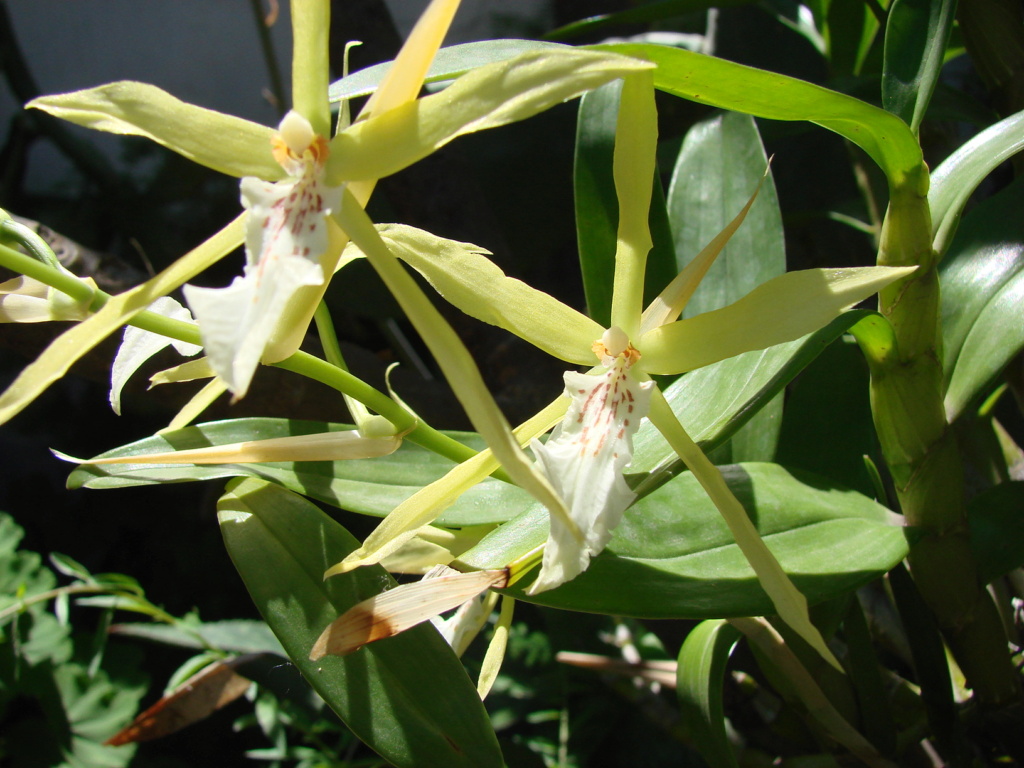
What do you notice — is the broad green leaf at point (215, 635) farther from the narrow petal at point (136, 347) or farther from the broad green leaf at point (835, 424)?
the broad green leaf at point (835, 424)

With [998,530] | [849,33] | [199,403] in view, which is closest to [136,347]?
[199,403]

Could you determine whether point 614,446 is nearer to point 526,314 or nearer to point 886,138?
point 526,314

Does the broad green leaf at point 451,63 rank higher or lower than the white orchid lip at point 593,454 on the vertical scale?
higher

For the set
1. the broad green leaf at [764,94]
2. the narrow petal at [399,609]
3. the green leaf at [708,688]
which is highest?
the broad green leaf at [764,94]

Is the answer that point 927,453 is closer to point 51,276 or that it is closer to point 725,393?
point 725,393

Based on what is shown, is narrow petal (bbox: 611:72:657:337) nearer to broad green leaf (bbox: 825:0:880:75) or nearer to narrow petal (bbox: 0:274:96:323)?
narrow petal (bbox: 0:274:96:323)

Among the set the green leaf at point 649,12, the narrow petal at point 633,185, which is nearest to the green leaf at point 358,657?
the narrow petal at point 633,185

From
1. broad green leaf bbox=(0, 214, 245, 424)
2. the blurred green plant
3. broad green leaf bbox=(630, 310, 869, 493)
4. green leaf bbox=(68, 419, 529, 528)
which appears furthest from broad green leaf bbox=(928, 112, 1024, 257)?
broad green leaf bbox=(0, 214, 245, 424)

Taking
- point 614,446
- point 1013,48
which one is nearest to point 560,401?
point 614,446
